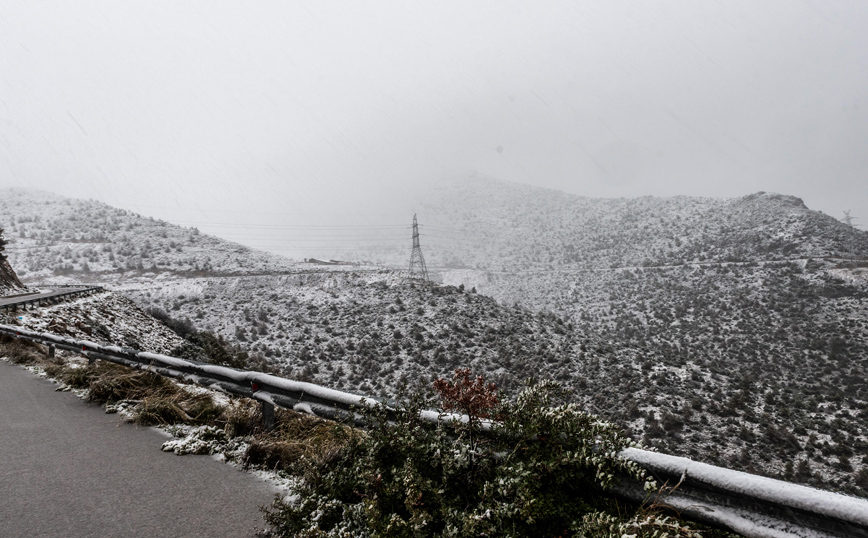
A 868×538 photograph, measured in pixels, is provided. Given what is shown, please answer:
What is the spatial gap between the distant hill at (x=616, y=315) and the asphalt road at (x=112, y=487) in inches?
75.5

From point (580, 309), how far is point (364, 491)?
7281cm

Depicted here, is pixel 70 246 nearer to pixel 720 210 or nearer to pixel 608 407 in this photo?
pixel 608 407

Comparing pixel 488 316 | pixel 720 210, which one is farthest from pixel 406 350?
pixel 720 210

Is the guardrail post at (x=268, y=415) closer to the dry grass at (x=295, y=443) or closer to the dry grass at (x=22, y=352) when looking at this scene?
the dry grass at (x=295, y=443)

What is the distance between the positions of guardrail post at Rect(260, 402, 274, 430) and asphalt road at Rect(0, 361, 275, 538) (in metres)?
0.67

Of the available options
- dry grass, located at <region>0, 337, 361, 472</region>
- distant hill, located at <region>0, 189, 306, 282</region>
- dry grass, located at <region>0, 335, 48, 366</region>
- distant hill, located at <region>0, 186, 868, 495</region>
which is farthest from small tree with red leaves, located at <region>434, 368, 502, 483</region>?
distant hill, located at <region>0, 189, 306, 282</region>

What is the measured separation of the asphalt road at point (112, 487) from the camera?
3.29 meters

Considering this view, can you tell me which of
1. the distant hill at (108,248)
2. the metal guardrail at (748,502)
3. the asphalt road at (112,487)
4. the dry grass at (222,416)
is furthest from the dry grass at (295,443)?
the distant hill at (108,248)

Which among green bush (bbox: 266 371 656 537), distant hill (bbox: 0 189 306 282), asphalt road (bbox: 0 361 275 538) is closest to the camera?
green bush (bbox: 266 371 656 537)

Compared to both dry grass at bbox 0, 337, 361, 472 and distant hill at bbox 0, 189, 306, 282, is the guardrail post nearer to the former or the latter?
dry grass at bbox 0, 337, 361, 472

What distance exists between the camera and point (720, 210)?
103 m

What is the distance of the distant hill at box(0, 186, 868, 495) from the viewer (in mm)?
24969

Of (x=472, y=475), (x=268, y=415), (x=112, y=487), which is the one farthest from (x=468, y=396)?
(x=112, y=487)

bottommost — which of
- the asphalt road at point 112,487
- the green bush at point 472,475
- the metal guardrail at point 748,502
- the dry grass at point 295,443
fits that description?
the asphalt road at point 112,487
